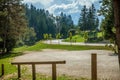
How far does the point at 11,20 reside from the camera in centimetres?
5450

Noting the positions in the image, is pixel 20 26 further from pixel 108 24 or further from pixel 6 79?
pixel 6 79

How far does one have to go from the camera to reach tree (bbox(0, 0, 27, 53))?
53.8 m

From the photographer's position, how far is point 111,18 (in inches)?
1711

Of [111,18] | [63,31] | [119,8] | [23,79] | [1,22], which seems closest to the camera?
[119,8]

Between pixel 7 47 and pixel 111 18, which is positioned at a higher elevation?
pixel 111 18

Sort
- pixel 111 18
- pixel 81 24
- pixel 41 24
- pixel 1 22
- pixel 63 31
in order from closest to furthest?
pixel 111 18 < pixel 1 22 < pixel 81 24 < pixel 63 31 < pixel 41 24

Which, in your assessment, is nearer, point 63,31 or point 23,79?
point 23,79

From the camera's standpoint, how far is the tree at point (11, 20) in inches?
2120

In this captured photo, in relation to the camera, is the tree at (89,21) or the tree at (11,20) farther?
the tree at (89,21)

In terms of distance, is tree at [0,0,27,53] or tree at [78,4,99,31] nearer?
tree at [0,0,27,53]

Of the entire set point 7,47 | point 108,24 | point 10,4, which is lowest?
point 7,47

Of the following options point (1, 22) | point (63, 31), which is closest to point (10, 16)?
point (1, 22)

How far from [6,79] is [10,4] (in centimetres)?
3819

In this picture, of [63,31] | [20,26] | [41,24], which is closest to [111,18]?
[20,26]
